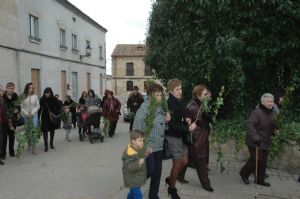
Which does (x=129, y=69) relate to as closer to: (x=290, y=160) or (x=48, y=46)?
(x=48, y=46)

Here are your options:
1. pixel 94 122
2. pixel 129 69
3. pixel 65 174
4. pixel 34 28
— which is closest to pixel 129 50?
pixel 129 69

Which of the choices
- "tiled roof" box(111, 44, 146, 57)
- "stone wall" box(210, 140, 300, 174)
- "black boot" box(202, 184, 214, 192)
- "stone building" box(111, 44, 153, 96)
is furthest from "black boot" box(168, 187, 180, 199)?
"stone building" box(111, 44, 153, 96)

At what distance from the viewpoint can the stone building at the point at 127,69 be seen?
58062 mm

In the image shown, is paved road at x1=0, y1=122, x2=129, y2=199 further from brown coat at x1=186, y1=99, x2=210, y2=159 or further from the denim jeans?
brown coat at x1=186, y1=99, x2=210, y2=159

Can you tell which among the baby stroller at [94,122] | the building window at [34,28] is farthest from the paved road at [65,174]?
the building window at [34,28]

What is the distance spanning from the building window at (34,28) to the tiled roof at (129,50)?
3846 centimetres

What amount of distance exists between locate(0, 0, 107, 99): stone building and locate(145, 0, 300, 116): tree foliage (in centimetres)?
896

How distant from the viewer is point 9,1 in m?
16.1

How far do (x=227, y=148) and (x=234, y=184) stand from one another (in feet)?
7.04

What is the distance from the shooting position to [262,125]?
6.23 meters

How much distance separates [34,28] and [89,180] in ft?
45.1

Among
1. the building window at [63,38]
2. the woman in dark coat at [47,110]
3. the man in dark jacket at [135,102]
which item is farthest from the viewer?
the building window at [63,38]

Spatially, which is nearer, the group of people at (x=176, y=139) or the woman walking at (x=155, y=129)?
the group of people at (x=176, y=139)

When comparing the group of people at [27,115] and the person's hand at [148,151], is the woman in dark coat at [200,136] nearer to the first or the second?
the person's hand at [148,151]
